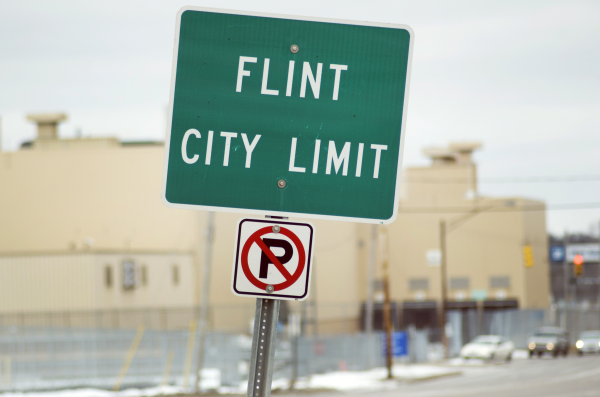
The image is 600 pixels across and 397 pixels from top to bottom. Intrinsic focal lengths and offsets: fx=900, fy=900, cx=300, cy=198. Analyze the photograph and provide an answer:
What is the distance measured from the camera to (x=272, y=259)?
3.85 metres

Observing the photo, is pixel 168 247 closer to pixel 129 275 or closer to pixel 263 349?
pixel 129 275

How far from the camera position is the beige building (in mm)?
41406

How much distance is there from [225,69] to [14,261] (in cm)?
3969

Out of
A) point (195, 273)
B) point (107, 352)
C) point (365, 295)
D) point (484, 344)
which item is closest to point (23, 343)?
point (107, 352)

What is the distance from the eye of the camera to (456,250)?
66.5m

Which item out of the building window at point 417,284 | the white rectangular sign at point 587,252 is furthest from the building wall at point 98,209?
the white rectangular sign at point 587,252

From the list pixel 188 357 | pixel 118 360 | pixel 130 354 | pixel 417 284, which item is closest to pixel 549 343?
pixel 417 284

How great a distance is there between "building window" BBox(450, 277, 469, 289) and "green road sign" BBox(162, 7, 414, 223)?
6323 cm

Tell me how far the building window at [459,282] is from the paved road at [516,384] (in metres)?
26.9

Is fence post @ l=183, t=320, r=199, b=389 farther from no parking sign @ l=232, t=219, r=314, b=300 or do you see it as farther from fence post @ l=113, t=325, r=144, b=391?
no parking sign @ l=232, t=219, r=314, b=300

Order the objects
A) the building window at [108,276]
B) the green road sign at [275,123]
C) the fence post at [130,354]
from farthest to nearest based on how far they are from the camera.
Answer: the building window at [108,276], the fence post at [130,354], the green road sign at [275,123]

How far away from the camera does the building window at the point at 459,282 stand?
6594 cm

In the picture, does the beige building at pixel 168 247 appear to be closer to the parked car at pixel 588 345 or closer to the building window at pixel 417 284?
the building window at pixel 417 284

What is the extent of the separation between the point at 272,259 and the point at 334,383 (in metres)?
29.4
